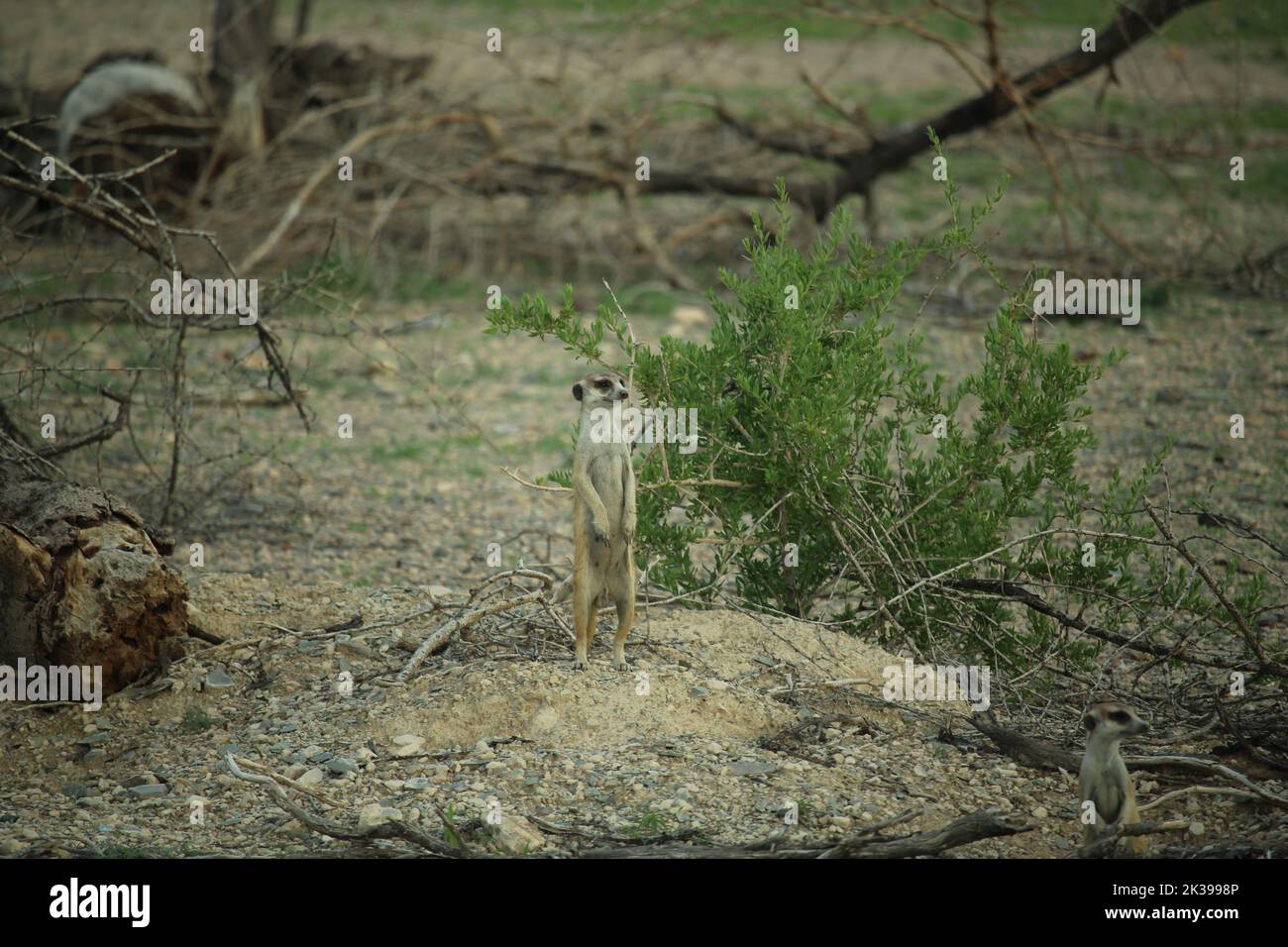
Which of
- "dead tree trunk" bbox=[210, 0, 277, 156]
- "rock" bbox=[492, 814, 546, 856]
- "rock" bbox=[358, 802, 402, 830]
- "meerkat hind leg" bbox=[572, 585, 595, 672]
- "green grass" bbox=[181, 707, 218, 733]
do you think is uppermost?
"dead tree trunk" bbox=[210, 0, 277, 156]

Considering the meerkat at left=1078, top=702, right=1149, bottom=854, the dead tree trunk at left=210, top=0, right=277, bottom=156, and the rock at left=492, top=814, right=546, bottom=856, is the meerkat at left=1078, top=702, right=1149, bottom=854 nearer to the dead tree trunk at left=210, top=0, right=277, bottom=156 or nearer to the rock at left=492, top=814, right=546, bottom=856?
the rock at left=492, top=814, right=546, bottom=856

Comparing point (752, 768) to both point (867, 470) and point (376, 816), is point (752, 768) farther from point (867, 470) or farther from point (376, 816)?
point (867, 470)

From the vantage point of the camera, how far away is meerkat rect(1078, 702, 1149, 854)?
11.9 ft

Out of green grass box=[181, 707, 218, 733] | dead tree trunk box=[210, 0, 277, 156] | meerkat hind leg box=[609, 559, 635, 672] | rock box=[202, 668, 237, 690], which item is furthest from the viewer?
dead tree trunk box=[210, 0, 277, 156]

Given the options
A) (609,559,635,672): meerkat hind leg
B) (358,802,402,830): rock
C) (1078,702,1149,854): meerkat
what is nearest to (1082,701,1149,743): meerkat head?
(1078,702,1149,854): meerkat

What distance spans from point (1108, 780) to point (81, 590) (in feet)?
11.4

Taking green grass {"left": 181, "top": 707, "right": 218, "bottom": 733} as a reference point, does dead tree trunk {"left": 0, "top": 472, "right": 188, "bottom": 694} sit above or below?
above

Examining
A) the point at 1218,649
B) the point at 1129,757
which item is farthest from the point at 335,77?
the point at 1129,757

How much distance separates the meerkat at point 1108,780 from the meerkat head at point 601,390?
1.72 m

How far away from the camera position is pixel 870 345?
204 inches

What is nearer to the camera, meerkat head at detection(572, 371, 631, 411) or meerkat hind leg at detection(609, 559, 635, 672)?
meerkat head at detection(572, 371, 631, 411)

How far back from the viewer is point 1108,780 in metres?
3.66

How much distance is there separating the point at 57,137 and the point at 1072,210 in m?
9.78
